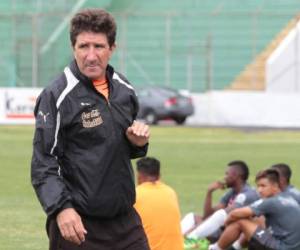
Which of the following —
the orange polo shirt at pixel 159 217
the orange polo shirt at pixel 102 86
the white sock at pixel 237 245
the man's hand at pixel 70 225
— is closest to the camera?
the man's hand at pixel 70 225

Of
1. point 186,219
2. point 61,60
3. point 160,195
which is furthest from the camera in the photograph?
point 61,60

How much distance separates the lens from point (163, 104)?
1618 inches

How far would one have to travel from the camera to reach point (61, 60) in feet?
141

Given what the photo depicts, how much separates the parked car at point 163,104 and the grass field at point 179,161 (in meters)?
2.93

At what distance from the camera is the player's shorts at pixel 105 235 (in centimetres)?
536

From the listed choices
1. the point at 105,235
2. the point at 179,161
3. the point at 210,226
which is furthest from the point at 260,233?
the point at 179,161

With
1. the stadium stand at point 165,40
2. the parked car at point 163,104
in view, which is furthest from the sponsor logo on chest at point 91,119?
the stadium stand at point 165,40

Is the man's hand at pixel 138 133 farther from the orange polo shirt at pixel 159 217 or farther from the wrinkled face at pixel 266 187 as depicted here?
the wrinkled face at pixel 266 187

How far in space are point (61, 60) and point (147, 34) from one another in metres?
3.83

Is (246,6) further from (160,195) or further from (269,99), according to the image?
(160,195)

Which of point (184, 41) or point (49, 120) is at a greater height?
point (184, 41)

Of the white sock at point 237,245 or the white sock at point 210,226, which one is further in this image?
the white sock at point 210,226

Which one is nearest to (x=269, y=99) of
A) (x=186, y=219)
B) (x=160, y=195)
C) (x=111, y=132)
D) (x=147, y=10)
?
(x=147, y=10)

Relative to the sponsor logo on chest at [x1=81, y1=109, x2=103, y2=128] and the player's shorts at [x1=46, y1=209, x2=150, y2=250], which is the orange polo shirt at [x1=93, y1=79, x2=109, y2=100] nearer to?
the sponsor logo on chest at [x1=81, y1=109, x2=103, y2=128]
